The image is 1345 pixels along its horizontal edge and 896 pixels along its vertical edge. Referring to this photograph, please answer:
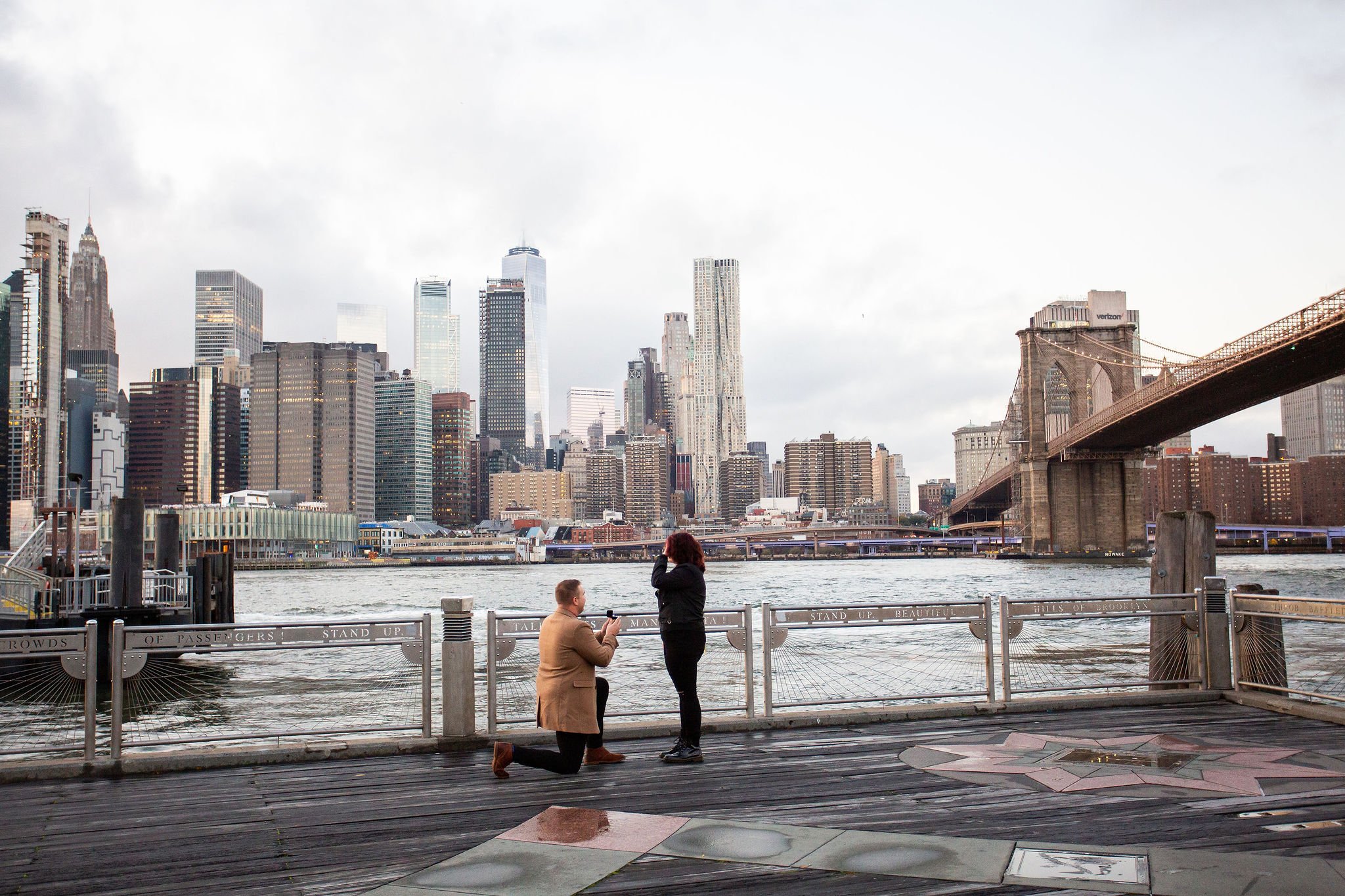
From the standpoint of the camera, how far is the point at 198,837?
5.95 m

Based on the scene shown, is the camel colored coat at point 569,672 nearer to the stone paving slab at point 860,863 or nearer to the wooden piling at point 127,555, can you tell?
the stone paving slab at point 860,863

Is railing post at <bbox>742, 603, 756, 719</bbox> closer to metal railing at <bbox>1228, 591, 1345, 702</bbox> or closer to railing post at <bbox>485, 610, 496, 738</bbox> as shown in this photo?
railing post at <bbox>485, 610, 496, 738</bbox>

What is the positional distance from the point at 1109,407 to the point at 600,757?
241 ft

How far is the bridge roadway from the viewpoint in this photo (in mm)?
47312

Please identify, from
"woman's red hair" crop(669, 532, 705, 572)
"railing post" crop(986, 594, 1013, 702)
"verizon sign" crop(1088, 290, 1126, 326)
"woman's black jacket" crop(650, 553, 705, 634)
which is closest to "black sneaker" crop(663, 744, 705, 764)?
"woman's black jacket" crop(650, 553, 705, 634)

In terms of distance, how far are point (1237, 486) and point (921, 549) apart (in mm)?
46970

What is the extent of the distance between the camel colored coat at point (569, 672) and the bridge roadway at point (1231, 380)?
47.2 metres

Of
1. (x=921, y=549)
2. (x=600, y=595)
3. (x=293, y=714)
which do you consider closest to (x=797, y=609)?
(x=293, y=714)

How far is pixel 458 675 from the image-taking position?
8.62 metres

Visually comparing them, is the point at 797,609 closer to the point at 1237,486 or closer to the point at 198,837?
the point at 198,837

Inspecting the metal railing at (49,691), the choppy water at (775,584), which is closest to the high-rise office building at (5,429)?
the choppy water at (775,584)

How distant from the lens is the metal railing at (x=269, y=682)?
27.6 ft

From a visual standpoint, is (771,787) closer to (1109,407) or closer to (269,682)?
(269,682)

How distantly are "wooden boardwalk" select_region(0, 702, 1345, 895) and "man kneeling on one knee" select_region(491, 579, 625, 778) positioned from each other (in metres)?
0.16
